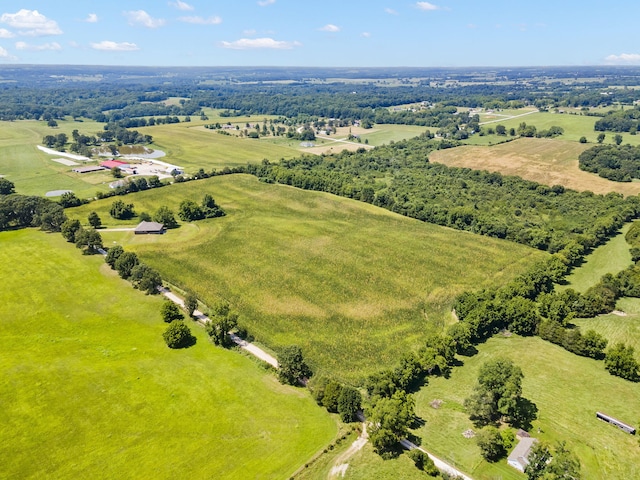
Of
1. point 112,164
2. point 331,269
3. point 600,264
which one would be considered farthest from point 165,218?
point 600,264

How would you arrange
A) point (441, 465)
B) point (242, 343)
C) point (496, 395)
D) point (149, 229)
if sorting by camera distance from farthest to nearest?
point (149, 229), point (242, 343), point (496, 395), point (441, 465)

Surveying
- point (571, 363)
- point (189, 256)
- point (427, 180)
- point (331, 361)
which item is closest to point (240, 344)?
point (331, 361)

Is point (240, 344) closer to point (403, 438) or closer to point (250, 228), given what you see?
point (403, 438)

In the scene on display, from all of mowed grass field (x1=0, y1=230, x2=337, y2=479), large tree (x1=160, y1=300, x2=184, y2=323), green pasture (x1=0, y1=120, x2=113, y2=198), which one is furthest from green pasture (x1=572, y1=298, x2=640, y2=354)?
green pasture (x1=0, y1=120, x2=113, y2=198)

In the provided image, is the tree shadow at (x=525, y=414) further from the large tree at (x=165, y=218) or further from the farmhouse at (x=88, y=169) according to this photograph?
the farmhouse at (x=88, y=169)

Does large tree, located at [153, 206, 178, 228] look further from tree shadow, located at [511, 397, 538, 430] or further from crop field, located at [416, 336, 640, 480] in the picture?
tree shadow, located at [511, 397, 538, 430]

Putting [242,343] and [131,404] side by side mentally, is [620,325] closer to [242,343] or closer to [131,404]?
[242,343]
